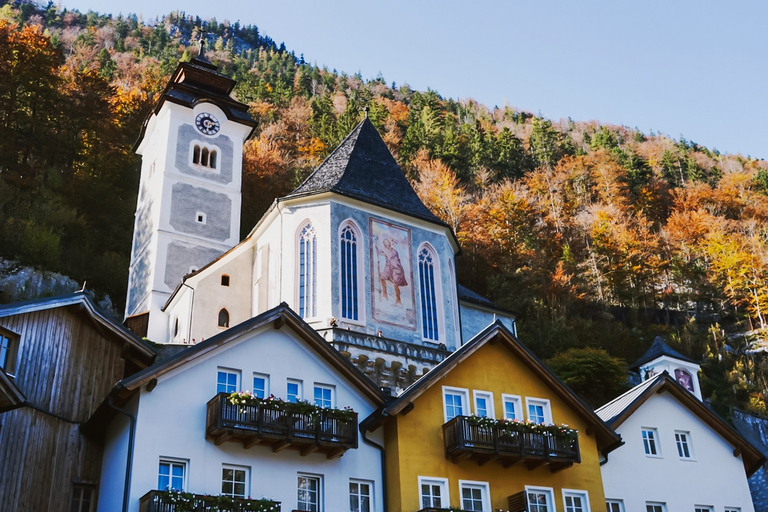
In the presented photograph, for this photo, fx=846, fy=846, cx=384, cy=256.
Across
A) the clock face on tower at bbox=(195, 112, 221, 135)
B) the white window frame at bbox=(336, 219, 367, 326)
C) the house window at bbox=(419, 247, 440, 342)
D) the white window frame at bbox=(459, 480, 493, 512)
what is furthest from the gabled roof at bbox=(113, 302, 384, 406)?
the clock face on tower at bbox=(195, 112, 221, 135)

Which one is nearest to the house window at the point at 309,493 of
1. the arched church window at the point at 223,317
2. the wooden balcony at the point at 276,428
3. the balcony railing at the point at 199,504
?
the wooden balcony at the point at 276,428

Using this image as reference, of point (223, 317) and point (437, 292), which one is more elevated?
point (223, 317)

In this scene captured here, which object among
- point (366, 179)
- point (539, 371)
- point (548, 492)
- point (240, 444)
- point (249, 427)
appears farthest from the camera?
point (366, 179)

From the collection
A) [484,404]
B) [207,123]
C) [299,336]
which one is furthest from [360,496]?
[207,123]

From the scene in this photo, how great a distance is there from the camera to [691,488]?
73.0ft

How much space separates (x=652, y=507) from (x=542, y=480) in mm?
3391

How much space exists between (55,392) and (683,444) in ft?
53.1

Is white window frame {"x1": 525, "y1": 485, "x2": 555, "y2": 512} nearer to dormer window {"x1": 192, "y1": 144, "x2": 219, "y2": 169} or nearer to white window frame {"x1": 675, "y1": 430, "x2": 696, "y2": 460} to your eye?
white window frame {"x1": 675, "y1": 430, "x2": 696, "y2": 460}

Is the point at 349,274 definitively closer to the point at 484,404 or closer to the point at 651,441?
the point at 484,404

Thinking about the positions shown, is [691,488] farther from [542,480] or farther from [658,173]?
[658,173]

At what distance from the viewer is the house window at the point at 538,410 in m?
21.5

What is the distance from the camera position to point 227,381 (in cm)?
1864

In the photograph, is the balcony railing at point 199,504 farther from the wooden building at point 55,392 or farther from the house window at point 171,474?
the wooden building at point 55,392

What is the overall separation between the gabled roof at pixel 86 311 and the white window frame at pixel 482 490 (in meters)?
8.02
